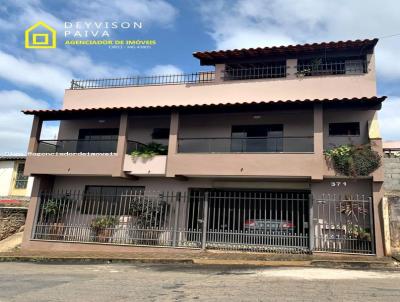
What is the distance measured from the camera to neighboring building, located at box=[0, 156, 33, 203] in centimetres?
2423

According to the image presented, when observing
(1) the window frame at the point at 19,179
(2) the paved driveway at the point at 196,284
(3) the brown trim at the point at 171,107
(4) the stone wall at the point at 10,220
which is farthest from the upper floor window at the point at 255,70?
(1) the window frame at the point at 19,179

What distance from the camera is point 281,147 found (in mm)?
14391

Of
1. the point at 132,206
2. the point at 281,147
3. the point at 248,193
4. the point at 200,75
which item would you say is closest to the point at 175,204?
the point at 132,206

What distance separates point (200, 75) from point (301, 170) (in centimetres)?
703

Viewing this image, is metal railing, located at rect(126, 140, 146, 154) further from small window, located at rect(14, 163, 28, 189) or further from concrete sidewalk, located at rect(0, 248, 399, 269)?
small window, located at rect(14, 163, 28, 189)

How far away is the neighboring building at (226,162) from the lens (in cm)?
1274

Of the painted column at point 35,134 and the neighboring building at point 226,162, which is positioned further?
the painted column at point 35,134

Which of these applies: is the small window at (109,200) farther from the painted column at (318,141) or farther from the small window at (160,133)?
the painted column at (318,141)

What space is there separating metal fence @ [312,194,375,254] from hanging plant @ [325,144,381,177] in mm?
886

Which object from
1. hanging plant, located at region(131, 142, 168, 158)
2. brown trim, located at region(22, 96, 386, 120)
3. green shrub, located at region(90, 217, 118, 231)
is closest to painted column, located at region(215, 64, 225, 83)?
brown trim, located at region(22, 96, 386, 120)

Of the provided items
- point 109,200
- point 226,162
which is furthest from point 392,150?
point 109,200

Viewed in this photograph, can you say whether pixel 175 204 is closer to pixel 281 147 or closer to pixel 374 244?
pixel 281 147

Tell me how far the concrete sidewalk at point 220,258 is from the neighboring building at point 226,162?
0.54m

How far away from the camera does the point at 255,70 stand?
17016 mm
